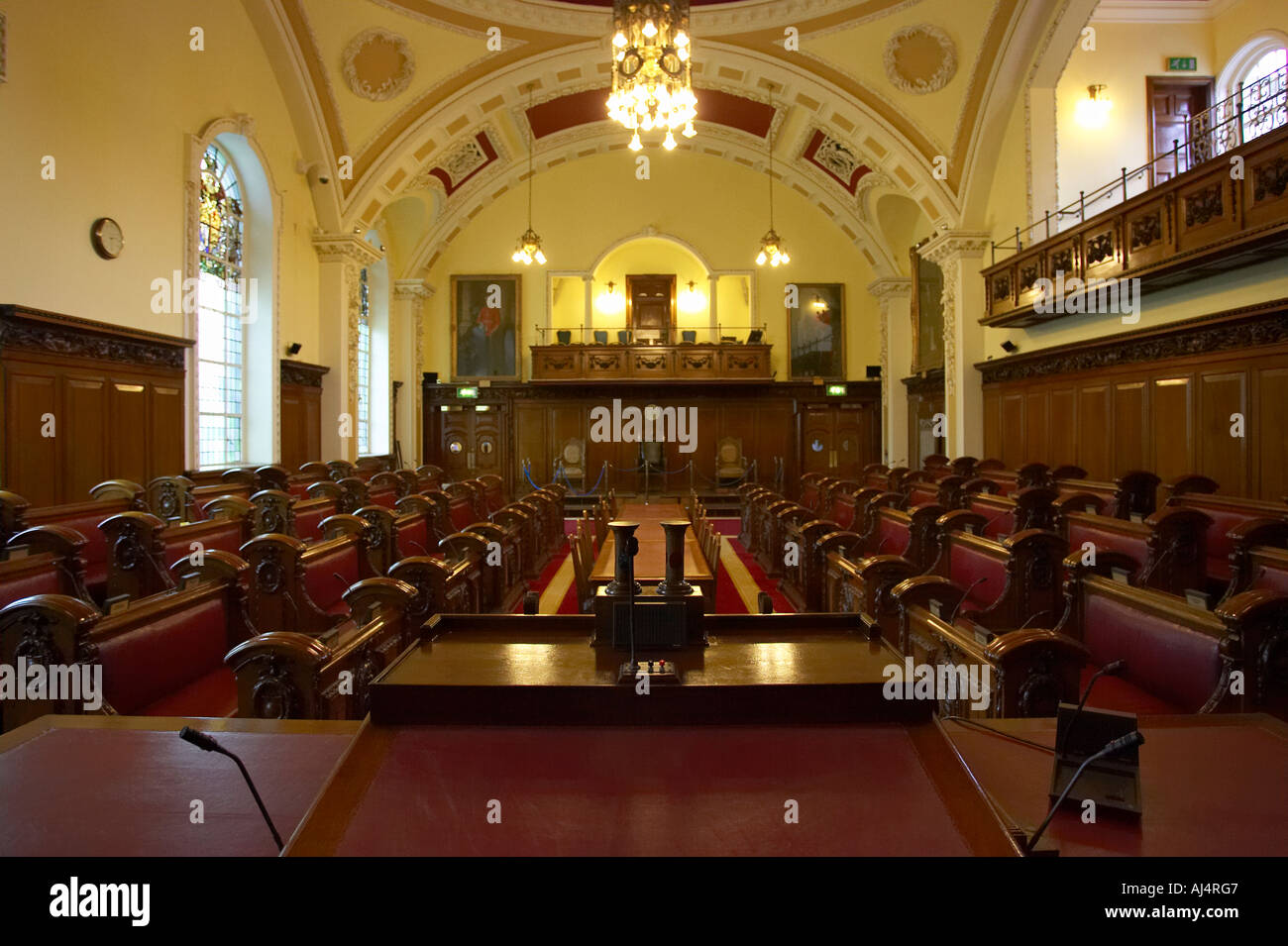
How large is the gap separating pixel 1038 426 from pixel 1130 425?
6.90 ft

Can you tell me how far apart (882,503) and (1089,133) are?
32.9 feet

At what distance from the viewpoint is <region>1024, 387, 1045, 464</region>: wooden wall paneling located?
12.1m

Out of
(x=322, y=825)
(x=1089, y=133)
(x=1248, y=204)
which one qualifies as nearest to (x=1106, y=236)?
(x=1248, y=204)

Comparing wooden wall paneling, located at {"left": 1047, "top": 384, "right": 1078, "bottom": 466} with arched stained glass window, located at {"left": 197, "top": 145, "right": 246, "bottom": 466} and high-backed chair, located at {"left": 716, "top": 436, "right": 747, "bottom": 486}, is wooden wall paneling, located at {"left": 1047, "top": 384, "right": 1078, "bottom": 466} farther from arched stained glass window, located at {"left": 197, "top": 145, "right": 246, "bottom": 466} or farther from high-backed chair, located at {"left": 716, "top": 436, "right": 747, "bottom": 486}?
arched stained glass window, located at {"left": 197, "top": 145, "right": 246, "bottom": 466}

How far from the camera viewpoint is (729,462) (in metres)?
19.0

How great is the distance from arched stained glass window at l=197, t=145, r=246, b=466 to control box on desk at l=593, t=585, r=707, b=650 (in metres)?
11.0

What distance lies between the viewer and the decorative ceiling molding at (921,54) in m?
12.9

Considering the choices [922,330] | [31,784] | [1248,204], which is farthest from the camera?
[922,330]

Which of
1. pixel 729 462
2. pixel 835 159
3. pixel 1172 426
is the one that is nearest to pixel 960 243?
pixel 835 159

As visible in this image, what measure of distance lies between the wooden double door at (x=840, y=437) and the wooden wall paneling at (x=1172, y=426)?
9590 mm

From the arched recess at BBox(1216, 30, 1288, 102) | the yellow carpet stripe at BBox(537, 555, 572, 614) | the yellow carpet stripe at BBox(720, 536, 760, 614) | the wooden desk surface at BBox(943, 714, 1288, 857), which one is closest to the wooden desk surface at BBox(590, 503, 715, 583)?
the yellow carpet stripe at BBox(537, 555, 572, 614)
